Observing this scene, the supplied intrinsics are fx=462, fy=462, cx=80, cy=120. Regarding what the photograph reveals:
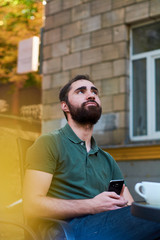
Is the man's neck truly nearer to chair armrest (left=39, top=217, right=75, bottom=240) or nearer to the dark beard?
the dark beard

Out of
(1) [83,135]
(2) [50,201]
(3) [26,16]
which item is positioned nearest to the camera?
(2) [50,201]

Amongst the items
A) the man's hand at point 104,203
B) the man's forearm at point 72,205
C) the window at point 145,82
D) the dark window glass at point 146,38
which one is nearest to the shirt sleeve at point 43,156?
the man's forearm at point 72,205

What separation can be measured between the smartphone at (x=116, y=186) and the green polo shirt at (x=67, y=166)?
0.20 meters

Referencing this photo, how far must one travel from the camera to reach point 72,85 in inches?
140

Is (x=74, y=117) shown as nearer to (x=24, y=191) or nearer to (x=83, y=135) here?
(x=83, y=135)

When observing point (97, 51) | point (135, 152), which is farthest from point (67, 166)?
point (97, 51)

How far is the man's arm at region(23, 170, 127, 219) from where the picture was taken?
2691 mm

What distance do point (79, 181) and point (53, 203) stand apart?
311 millimetres

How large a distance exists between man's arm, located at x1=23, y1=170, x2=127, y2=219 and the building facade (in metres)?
4.44

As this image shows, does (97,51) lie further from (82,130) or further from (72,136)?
(72,136)

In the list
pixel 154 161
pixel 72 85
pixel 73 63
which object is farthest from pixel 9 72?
pixel 72 85

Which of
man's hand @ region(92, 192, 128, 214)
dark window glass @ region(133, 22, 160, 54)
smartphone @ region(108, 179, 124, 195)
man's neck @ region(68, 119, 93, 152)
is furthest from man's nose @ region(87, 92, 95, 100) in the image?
dark window glass @ region(133, 22, 160, 54)

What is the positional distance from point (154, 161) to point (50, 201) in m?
4.63

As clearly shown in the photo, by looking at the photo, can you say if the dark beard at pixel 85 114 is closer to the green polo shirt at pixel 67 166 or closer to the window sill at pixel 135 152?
the green polo shirt at pixel 67 166
